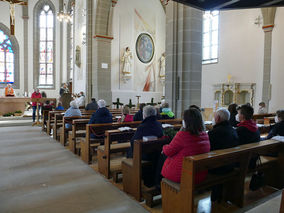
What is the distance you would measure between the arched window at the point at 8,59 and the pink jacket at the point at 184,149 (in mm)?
19234

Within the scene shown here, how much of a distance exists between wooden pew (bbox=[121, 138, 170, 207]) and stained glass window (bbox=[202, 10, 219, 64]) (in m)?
12.7

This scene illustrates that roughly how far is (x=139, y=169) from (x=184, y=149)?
897 mm

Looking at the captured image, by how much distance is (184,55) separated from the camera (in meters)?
7.45

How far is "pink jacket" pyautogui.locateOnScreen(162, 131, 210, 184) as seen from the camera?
2531 mm

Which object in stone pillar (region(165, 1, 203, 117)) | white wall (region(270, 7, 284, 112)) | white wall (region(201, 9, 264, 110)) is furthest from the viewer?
white wall (region(201, 9, 264, 110))

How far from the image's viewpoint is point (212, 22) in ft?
49.2

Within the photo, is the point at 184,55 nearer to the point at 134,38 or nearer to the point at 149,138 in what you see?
the point at 149,138

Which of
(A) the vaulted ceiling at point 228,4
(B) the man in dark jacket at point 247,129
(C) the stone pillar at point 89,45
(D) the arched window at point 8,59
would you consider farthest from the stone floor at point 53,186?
(D) the arched window at point 8,59

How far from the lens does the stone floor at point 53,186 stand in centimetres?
309

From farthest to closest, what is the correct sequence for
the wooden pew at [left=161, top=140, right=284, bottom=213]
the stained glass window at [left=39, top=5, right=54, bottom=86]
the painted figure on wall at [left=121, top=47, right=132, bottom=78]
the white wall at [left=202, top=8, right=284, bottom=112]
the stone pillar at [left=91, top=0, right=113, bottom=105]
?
1. the stained glass window at [left=39, top=5, right=54, bottom=86]
2. the painted figure on wall at [left=121, top=47, right=132, bottom=78]
3. the stone pillar at [left=91, top=0, right=113, bottom=105]
4. the white wall at [left=202, top=8, right=284, bottom=112]
5. the wooden pew at [left=161, top=140, right=284, bottom=213]

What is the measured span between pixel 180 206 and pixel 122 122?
2.95 metres

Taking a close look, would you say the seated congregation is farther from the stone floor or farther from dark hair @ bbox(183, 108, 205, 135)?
the stone floor

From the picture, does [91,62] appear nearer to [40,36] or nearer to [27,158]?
[27,158]

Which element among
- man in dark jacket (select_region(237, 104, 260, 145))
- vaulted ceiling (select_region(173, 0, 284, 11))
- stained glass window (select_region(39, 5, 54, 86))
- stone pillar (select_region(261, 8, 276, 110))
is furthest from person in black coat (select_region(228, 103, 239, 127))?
stained glass window (select_region(39, 5, 54, 86))
